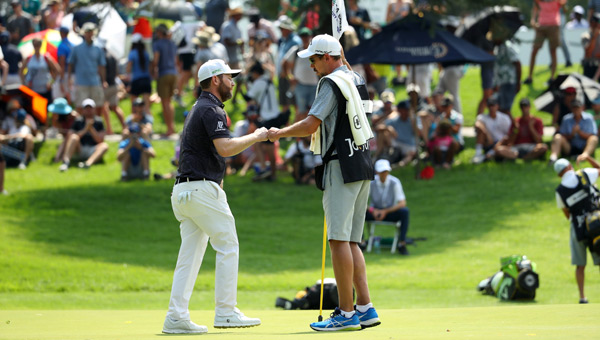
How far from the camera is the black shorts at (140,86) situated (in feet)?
81.6

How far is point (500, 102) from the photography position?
2392cm

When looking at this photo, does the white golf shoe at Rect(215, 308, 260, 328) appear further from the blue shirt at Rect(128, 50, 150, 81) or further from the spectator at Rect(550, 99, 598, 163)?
the blue shirt at Rect(128, 50, 150, 81)

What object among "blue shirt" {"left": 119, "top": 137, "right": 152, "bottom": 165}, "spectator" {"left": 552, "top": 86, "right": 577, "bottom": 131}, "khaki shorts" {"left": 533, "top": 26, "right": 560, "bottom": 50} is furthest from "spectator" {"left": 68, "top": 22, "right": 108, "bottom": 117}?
"khaki shorts" {"left": 533, "top": 26, "right": 560, "bottom": 50}

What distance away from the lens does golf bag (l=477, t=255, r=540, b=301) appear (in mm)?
13945

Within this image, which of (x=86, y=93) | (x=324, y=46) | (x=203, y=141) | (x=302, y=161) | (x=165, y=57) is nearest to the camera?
(x=324, y=46)

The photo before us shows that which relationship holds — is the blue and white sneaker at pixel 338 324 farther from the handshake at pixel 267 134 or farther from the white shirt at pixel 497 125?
the white shirt at pixel 497 125

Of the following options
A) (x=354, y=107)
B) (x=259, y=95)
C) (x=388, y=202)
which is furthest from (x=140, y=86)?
(x=354, y=107)

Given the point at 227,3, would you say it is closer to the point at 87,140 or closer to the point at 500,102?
the point at 87,140

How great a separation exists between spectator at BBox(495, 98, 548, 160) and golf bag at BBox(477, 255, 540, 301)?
8299mm

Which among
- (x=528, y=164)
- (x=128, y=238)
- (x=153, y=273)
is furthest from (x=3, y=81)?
(x=528, y=164)

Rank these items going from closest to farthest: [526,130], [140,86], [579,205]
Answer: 1. [579,205]
2. [526,130]
3. [140,86]

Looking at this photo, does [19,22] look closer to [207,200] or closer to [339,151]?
[207,200]

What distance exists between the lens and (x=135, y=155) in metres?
22.2

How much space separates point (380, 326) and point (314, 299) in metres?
4.13
